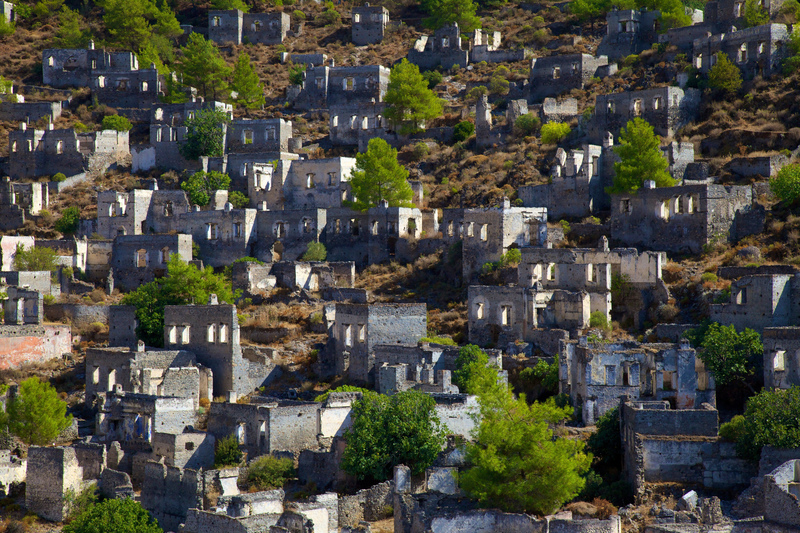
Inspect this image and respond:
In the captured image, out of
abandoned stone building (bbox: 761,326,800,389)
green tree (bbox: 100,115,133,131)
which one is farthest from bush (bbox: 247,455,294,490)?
green tree (bbox: 100,115,133,131)

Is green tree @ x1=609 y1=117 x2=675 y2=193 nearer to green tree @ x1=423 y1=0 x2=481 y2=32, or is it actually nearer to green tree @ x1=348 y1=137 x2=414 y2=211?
green tree @ x1=348 y1=137 x2=414 y2=211

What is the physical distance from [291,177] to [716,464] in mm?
39522

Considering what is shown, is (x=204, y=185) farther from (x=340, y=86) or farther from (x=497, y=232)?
(x=497, y=232)

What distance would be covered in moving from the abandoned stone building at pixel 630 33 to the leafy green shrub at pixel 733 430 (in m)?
47.7

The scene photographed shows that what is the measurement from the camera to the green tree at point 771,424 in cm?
3881

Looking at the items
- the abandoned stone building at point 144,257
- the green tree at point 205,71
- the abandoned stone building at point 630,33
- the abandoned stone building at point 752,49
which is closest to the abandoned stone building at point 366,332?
the abandoned stone building at point 144,257

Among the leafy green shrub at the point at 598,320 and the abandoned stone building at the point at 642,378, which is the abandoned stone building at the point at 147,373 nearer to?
the leafy green shrub at the point at 598,320

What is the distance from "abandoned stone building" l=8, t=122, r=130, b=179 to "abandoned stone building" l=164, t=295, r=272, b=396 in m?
28.3

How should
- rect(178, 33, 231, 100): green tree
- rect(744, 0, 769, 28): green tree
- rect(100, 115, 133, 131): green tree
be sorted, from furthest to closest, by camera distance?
rect(178, 33, 231, 100): green tree → rect(100, 115, 133, 131): green tree → rect(744, 0, 769, 28): green tree

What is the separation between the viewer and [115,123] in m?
86.6

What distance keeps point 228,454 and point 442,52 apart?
53.6 m

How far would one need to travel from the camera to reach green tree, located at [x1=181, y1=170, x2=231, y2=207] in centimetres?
7444

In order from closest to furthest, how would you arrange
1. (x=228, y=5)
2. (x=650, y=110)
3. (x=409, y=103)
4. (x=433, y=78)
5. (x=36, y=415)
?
(x=36, y=415) → (x=650, y=110) → (x=409, y=103) → (x=433, y=78) → (x=228, y=5)

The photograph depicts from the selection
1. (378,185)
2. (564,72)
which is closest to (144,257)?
(378,185)
